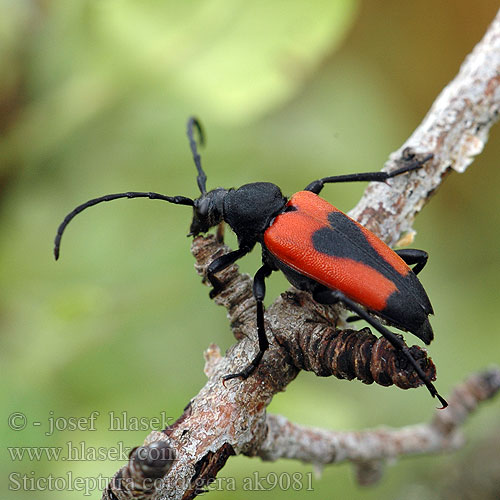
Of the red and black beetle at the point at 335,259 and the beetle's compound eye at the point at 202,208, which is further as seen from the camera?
the beetle's compound eye at the point at 202,208

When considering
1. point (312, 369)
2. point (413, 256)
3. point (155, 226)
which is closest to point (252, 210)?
point (413, 256)

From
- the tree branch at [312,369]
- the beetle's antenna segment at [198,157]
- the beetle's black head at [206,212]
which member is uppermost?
the beetle's antenna segment at [198,157]

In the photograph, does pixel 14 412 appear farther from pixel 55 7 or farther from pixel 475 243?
pixel 475 243

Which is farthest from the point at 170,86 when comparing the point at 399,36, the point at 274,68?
the point at 399,36

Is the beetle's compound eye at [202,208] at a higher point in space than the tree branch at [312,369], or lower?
higher

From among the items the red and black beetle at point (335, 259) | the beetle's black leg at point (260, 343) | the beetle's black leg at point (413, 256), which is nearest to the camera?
the beetle's black leg at point (260, 343)

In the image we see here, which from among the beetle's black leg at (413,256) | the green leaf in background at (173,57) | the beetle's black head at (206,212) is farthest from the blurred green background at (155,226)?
the beetle's black leg at (413,256)

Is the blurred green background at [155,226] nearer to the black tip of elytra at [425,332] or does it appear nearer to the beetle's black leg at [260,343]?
the black tip of elytra at [425,332]
